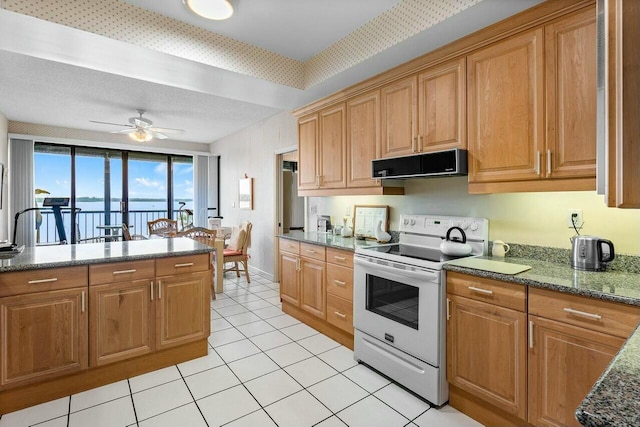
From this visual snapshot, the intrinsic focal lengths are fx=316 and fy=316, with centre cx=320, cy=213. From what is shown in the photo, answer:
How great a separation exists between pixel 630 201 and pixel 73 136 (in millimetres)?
7354

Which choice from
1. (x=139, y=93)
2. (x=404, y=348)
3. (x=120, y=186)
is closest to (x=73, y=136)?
(x=120, y=186)

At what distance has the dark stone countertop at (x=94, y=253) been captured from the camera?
1.95 m

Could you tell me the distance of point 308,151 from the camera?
11.8 feet

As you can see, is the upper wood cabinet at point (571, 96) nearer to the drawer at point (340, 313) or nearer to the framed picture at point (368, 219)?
the framed picture at point (368, 219)

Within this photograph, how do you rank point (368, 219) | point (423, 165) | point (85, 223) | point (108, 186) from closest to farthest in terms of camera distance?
point (423, 165) → point (368, 219) → point (108, 186) → point (85, 223)

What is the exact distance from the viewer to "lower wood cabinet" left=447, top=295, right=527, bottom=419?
165 centimetres

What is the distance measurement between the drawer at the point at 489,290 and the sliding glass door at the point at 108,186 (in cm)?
577

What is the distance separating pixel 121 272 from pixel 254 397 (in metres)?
1.25

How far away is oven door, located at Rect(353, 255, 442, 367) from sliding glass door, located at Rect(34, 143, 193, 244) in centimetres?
507

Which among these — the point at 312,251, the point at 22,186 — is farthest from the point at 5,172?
the point at 312,251

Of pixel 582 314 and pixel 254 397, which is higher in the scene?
pixel 582 314

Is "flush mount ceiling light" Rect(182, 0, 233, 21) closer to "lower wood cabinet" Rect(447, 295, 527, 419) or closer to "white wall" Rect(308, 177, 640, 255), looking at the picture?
"white wall" Rect(308, 177, 640, 255)

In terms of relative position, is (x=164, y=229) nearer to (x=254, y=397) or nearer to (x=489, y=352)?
(x=254, y=397)

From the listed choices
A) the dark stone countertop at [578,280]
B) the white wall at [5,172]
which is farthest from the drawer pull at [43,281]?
the white wall at [5,172]
